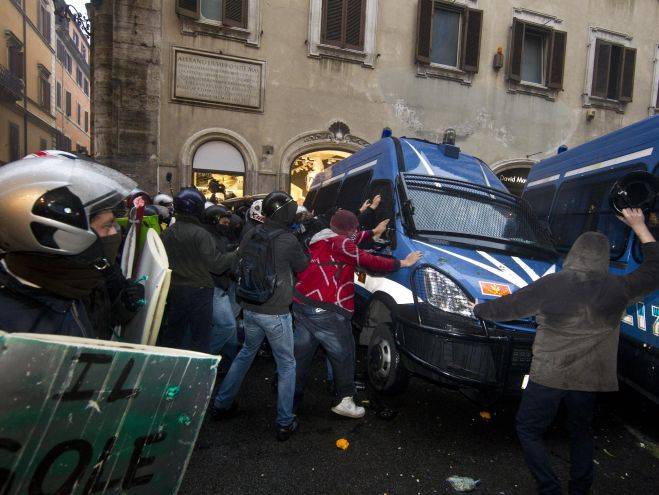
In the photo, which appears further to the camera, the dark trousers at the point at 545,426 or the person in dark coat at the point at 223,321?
the person in dark coat at the point at 223,321

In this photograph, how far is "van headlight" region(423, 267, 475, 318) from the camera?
10.9 feet

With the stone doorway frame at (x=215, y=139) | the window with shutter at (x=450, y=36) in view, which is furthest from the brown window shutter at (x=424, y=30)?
the stone doorway frame at (x=215, y=139)

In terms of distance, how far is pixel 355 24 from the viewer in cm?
1105

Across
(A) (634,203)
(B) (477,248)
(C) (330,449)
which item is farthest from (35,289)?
(A) (634,203)

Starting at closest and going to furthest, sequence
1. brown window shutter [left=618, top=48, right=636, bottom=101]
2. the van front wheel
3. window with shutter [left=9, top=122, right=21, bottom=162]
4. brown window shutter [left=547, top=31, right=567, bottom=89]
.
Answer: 1. the van front wheel
2. brown window shutter [left=547, top=31, right=567, bottom=89]
3. brown window shutter [left=618, top=48, right=636, bottom=101]
4. window with shutter [left=9, top=122, right=21, bottom=162]

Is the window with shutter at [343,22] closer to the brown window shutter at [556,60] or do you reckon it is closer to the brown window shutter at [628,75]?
the brown window shutter at [556,60]

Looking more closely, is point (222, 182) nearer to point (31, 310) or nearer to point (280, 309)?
point (280, 309)

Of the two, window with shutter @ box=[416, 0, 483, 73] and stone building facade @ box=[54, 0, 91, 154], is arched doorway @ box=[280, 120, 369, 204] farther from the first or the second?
stone building facade @ box=[54, 0, 91, 154]

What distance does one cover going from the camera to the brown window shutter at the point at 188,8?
31.8 feet

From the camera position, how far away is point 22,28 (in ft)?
75.4

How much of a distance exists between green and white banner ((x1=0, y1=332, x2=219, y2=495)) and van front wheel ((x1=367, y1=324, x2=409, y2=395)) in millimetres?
2466

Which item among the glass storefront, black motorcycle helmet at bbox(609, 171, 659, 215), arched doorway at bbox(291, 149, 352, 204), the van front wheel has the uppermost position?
arched doorway at bbox(291, 149, 352, 204)

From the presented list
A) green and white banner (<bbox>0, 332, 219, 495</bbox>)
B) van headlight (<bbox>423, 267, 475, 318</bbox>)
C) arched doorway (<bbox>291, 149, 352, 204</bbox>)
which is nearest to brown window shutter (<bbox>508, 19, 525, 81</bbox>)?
arched doorway (<bbox>291, 149, 352, 204</bbox>)

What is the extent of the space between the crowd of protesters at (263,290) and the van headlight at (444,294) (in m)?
0.21
